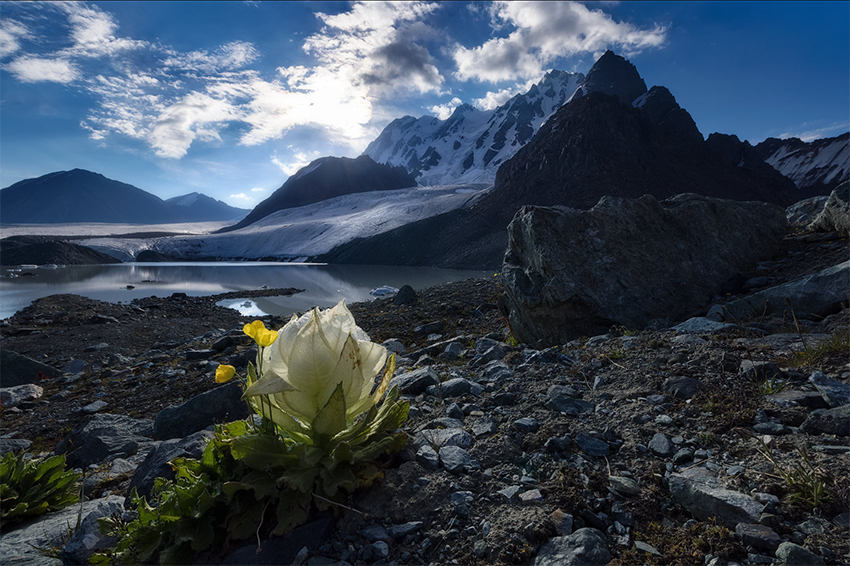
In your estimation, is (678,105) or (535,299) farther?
(678,105)

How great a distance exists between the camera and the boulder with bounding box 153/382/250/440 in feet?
13.3

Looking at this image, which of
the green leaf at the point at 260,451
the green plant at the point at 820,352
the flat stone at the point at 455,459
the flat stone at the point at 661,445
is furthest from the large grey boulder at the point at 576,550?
the green plant at the point at 820,352

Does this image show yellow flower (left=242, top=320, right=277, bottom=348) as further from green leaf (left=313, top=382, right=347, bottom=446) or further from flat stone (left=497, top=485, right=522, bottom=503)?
flat stone (left=497, top=485, right=522, bottom=503)

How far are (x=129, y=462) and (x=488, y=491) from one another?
3.36 meters

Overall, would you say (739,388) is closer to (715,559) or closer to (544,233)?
(715,559)

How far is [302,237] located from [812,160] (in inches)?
5695

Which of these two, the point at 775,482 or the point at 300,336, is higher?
the point at 300,336

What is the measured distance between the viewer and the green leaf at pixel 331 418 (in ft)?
5.71

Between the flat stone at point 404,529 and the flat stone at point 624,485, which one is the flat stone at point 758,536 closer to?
the flat stone at point 624,485

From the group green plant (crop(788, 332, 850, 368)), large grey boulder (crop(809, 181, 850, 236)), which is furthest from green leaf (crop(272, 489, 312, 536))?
large grey boulder (crop(809, 181, 850, 236))

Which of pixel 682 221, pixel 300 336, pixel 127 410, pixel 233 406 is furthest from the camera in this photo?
pixel 682 221

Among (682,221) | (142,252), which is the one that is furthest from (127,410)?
(142,252)

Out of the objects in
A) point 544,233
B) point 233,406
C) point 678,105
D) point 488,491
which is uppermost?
point 678,105

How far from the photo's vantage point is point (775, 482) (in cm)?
177
